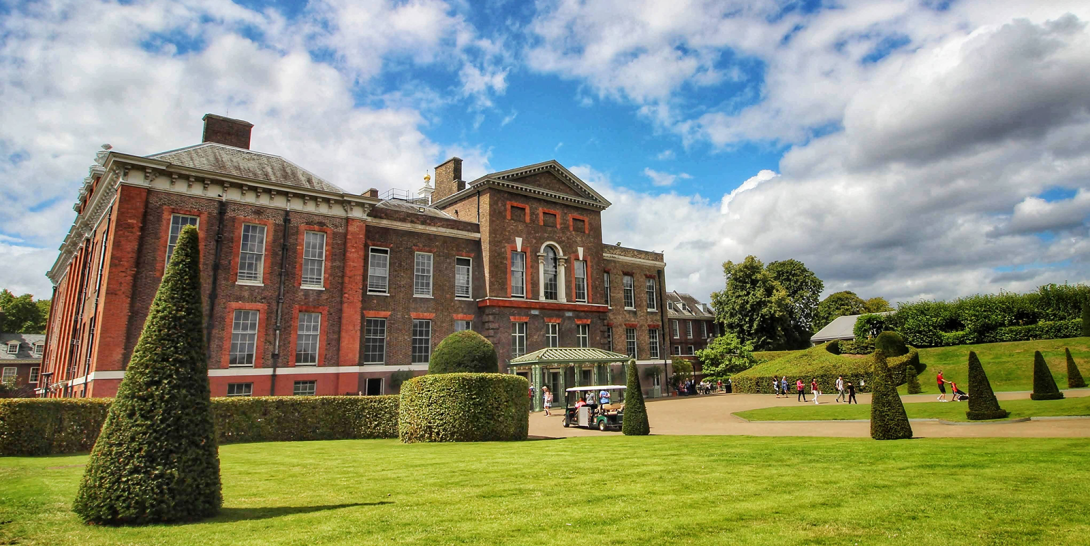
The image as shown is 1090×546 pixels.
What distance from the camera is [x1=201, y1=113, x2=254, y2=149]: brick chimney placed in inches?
1158

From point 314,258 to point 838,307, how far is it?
235 ft

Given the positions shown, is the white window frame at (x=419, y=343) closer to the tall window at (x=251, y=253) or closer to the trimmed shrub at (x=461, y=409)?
the tall window at (x=251, y=253)

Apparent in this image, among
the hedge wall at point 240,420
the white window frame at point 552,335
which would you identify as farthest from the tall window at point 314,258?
the white window frame at point 552,335

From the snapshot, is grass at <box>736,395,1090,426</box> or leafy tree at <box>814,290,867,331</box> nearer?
grass at <box>736,395,1090,426</box>

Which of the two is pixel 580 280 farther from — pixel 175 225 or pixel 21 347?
pixel 21 347

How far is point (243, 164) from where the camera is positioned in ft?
92.5

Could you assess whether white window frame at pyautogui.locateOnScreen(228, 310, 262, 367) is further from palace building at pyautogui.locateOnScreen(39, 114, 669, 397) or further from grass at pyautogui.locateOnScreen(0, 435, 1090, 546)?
grass at pyautogui.locateOnScreen(0, 435, 1090, 546)

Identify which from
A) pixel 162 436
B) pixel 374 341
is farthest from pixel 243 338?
pixel 162 436

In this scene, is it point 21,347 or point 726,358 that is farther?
point 21,347

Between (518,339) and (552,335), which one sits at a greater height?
(552,335)

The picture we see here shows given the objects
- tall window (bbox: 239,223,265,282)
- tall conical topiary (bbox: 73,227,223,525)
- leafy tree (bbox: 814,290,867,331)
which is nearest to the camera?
tall conical topiary (bbox: 73,227,223,525)

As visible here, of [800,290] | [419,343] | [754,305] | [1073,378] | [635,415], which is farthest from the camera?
[800,290]

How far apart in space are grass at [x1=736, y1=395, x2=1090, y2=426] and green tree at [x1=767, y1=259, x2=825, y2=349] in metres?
42.7

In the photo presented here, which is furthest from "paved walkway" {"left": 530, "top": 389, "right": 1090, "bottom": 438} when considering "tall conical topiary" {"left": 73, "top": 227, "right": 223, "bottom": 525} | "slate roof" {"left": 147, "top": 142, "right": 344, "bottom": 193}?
"slate roof" {"left": 147, "top": 142, "right": 344, "bottom": 193}
